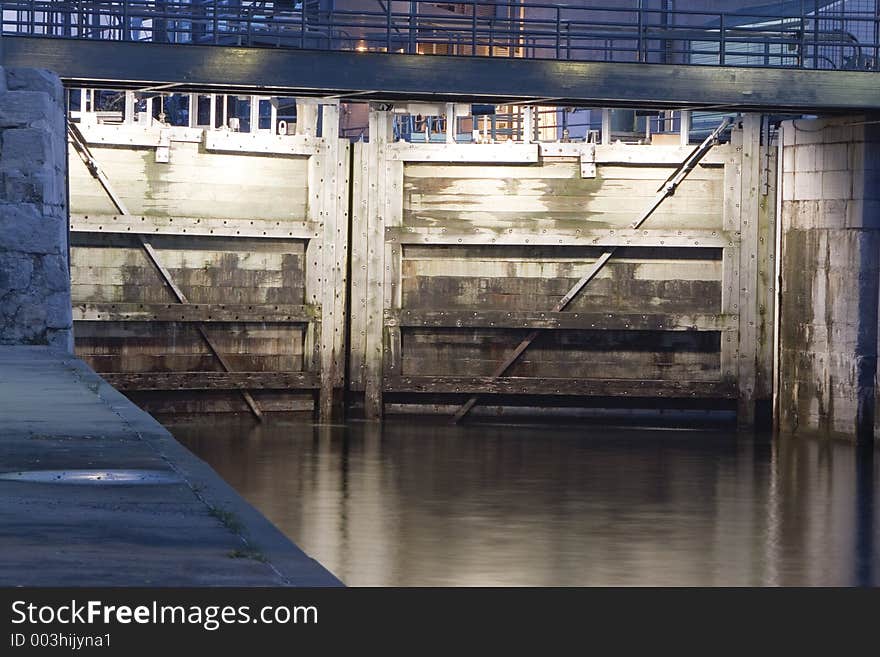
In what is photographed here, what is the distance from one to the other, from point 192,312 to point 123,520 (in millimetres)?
17897

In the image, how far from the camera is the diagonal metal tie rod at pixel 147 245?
77.3ft

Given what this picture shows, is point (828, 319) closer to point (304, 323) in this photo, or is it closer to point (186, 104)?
point (304, 323)

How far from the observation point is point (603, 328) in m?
25.3

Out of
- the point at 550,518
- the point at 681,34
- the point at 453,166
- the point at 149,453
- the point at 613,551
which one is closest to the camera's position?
the point at 149,453

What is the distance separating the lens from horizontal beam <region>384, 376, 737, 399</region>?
999 inches

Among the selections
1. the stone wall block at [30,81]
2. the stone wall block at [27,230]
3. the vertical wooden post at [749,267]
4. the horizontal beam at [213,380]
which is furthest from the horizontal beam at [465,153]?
the stone wall block at [27,230]

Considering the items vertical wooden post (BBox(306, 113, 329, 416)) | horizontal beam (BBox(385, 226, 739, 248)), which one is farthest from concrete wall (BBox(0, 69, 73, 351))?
horizontal beam (BBox(385, 226, 739, 248))

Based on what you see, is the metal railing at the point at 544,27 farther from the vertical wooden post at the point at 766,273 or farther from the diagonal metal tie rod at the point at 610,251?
the vertical wooden post at the point at 766,273

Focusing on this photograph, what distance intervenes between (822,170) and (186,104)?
14608mm

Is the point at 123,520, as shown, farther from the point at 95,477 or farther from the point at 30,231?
the point at 30,231

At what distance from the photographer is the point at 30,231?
14.3 metres

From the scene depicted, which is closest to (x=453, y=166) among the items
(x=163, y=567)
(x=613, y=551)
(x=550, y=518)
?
(x=550, y=518)

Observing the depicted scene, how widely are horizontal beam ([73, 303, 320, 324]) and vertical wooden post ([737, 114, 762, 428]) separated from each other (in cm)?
610

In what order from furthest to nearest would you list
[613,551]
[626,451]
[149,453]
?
[626,451], [613,551], [149,453]
